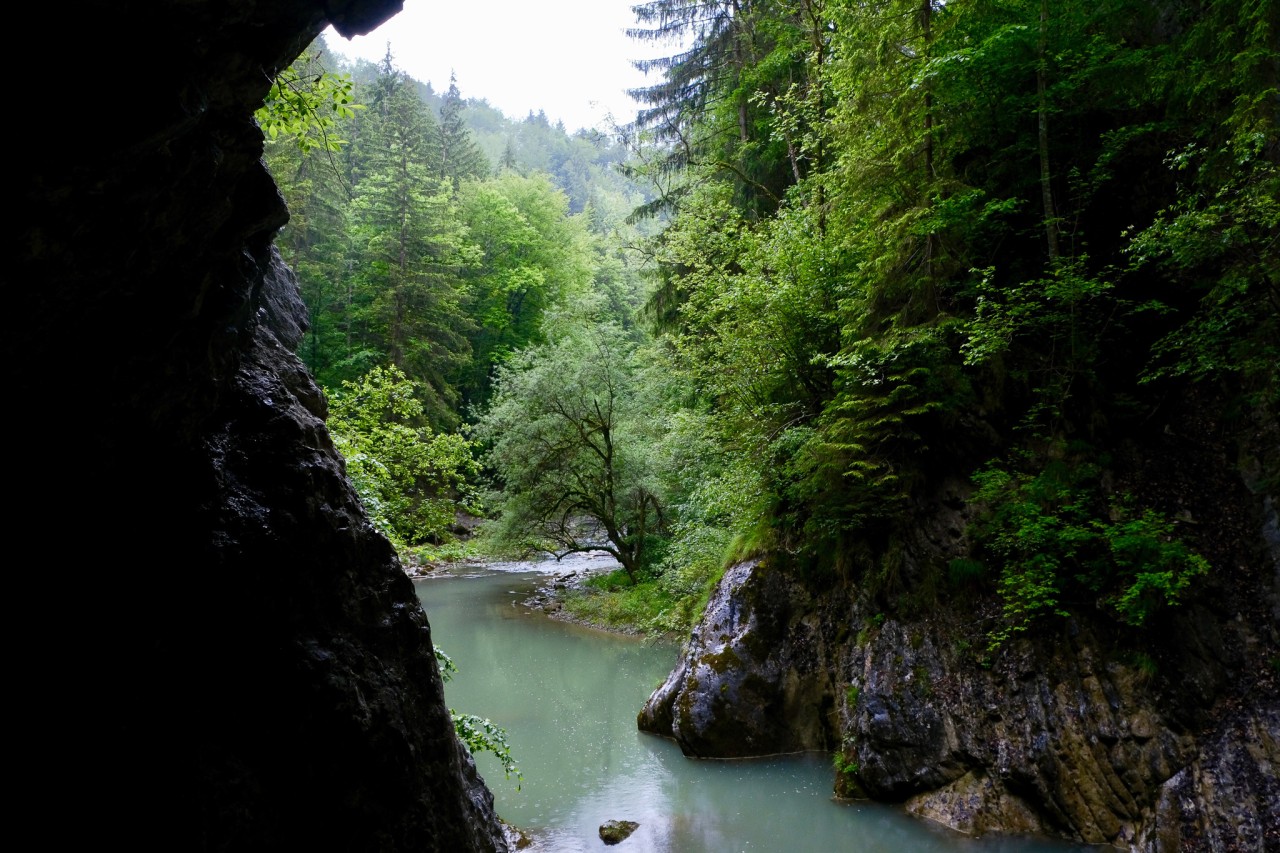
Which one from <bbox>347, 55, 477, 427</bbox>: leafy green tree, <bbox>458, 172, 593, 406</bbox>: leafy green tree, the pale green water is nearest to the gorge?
the pale green water

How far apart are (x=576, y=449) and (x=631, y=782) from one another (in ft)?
34.7

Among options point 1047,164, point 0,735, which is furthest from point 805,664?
point 0,735

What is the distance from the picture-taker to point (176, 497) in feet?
10.6

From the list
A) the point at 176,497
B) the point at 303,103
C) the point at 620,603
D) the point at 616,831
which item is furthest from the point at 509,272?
the point at 176,497

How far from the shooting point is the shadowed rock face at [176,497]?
7.45 ft

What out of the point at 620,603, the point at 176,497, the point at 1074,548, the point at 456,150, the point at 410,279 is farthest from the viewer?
the point at 456,150

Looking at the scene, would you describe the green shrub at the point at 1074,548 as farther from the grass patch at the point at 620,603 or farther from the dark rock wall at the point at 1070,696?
the grass patch at the point at 620,603

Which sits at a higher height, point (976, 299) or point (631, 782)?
point (976, 299)

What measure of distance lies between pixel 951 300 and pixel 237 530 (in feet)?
25.7

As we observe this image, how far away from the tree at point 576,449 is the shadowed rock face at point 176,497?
14078 millimetres

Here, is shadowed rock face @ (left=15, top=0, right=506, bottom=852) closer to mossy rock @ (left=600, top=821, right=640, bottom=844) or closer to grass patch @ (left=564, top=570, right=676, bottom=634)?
mossy rock @ (left=600, top=821, right=640, bottom=844)

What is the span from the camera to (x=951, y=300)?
8.51m

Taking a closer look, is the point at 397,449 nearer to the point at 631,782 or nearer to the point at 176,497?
the point at 631,782

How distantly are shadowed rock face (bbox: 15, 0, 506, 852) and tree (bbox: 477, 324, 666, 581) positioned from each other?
1408 cm
